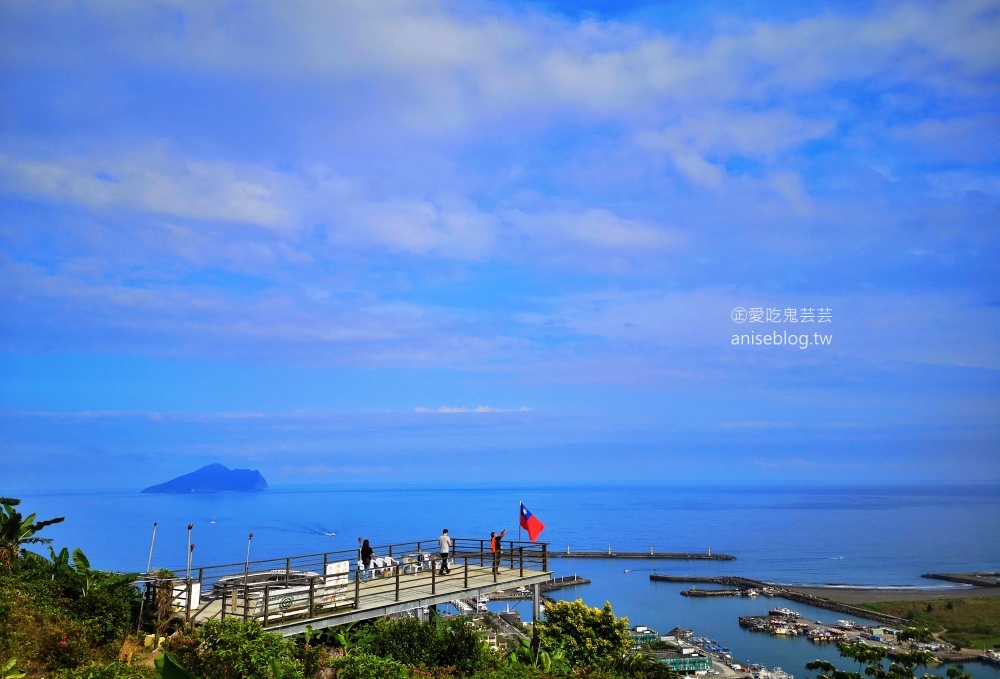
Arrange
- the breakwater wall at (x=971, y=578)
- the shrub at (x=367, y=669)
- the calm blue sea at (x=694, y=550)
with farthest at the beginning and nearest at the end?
the breakwater wall at (x=971, y=578)
the calm blue sea at (x=694, y=550)
the shrub at (x=367, y=669)

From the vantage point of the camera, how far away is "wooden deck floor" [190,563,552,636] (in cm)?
1742

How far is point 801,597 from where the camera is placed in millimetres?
80688

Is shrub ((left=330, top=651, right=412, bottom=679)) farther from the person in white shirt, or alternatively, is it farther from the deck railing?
the person in white shirt

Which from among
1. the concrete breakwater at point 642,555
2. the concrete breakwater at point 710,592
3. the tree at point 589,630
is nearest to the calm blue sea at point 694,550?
the concrete breakwater at point 710,592

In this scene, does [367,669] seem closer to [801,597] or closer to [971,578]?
[801,597]

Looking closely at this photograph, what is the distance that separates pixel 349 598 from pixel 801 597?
247 feet

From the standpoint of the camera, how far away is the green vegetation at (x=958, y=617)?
62.9 meters

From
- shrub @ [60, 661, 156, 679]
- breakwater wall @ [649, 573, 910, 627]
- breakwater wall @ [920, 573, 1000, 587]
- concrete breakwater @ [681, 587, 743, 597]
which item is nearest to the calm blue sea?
concrete breakwater @ [681, 587, 743, 597]

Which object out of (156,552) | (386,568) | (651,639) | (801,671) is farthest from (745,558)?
(386,568)

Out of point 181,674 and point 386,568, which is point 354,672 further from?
point 386,568

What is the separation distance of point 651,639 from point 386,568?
26055 millimetres

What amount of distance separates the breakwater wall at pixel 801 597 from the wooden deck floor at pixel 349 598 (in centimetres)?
5764

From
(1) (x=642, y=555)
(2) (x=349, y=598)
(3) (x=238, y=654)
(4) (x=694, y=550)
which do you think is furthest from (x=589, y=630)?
(4) (x=694, y=550)

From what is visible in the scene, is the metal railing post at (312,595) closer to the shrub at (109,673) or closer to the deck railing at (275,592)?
the deck railing at (275,592)
